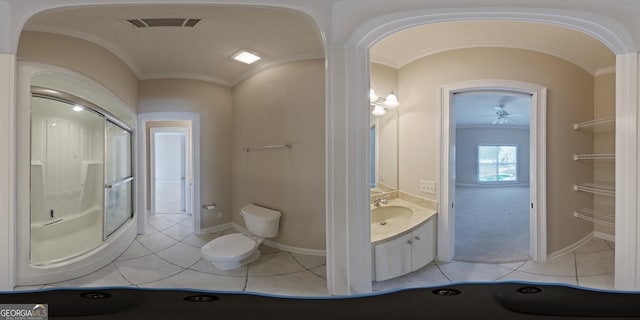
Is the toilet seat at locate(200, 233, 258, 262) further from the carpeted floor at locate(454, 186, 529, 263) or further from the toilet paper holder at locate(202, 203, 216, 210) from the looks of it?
the carpeted floor at locate(454, 186, 529, 263)

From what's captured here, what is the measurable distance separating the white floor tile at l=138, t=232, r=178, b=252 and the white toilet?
14 centimetres

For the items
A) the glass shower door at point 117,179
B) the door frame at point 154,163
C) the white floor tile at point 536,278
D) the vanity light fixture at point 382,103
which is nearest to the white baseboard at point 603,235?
the white floor tile at point 536,278

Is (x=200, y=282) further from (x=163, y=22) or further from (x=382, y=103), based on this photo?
(x=382, y=103)

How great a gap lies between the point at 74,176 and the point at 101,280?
390 mm

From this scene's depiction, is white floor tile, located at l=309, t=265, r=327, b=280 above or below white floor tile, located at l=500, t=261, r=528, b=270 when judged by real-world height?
above

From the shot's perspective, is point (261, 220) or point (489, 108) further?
point (489, 108)

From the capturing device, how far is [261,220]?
2.70ft

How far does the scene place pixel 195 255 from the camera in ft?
2.69

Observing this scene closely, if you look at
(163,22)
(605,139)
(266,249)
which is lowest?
(266,249)

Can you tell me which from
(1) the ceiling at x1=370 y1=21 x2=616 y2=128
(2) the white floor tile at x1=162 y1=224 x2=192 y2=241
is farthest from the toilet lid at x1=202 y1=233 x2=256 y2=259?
(1) the ceiling at x1=370 y1=21 x2=616 y2=128

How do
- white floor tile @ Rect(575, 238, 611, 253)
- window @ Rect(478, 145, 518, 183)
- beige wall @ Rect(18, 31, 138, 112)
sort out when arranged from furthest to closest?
window @ Rect(478, 145, 518, 183) → white floor tile @ Rect(575, 238, 611, 253) → beige wall @ Rect(18, 31, 138, 112)

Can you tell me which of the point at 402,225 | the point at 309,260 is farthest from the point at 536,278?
the point at 309,260

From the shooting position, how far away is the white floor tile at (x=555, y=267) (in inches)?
38.8

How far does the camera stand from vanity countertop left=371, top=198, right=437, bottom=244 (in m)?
1.02
